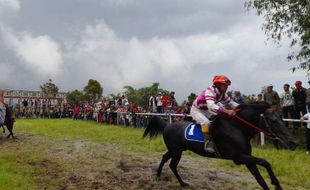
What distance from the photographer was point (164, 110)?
22.7 m

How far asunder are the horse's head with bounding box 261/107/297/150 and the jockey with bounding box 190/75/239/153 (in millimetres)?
702

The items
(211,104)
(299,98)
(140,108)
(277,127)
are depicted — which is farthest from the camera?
(140,108)

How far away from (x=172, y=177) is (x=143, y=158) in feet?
8.84

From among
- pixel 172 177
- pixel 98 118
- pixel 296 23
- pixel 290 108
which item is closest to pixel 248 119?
pixel 172 177

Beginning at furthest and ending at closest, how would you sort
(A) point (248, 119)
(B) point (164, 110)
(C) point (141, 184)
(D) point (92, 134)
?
(B) point (164, 110)
(D) point (92, 134)
(C) point (141, 184)
(A) point (248, 119)

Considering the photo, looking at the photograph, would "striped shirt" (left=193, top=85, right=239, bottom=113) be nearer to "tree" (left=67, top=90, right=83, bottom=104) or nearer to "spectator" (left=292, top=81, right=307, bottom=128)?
"spectator" (left=292, top=81, right=307, bottom=128)

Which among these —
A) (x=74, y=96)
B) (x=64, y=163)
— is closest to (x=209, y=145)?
(x=64, y=163)

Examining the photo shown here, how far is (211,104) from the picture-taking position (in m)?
8.60

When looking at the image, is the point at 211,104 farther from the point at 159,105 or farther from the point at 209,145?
the point at 159,105

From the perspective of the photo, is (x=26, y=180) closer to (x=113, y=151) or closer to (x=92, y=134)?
(x=113, y=151)

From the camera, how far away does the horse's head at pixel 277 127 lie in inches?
301

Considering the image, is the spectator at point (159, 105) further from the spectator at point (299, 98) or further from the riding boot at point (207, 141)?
the riding boot at point (207, 141)

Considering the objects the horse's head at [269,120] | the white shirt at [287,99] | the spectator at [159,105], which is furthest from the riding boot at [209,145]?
the spectator at [159,105]

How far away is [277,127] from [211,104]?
1460mm
